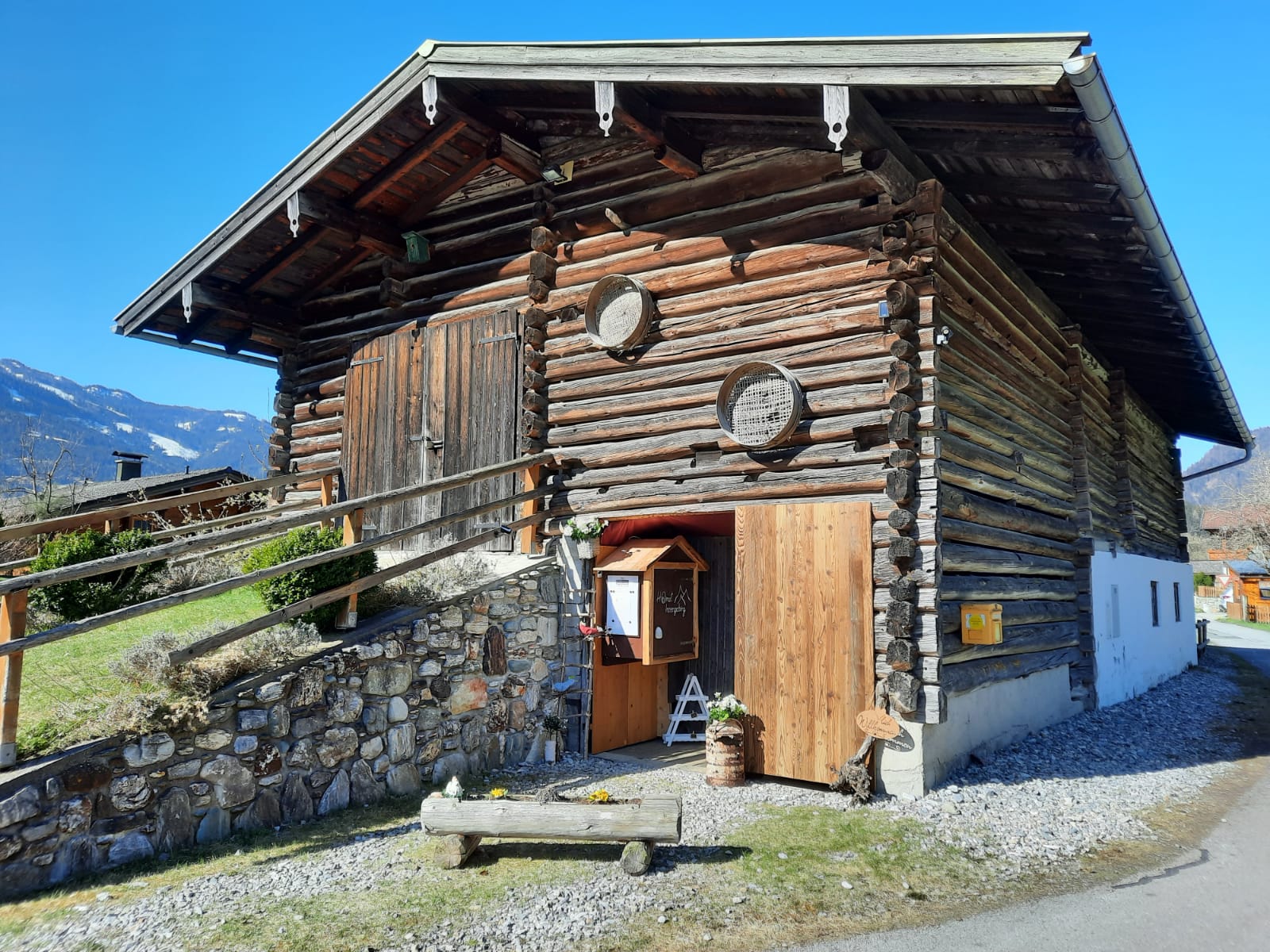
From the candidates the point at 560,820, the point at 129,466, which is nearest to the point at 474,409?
the point at 560,820

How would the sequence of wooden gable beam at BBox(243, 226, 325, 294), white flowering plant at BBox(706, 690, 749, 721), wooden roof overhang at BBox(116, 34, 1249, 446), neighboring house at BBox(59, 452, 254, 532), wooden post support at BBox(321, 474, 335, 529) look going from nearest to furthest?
wooden roof overhang at BBox(116, 34, 1249, 446) < white flowering plant at BBox(706, 690, 749, 721) < wooden post support at BBox(321, 474, 335, 529) < wooden gable beam at BBox(243, 226, 325, 294) < neighboring house at BBox(59, 452, 254, 532)

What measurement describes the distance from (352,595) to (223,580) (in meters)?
1.11

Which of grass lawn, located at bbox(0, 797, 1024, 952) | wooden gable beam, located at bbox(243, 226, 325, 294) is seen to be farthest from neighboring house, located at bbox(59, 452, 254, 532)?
grass lawn, located at bbox(0, 797, 1024, 952)

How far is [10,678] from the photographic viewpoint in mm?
5141

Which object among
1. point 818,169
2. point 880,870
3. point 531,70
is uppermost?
point 531,70

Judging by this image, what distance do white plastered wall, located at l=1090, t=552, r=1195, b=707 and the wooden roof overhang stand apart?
341cm

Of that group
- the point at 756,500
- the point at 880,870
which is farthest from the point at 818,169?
the point at 880,870

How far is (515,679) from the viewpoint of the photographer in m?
8.70

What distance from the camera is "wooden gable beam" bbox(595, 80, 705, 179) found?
8.01 metres

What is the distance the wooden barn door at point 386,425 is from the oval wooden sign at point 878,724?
5.91 meters

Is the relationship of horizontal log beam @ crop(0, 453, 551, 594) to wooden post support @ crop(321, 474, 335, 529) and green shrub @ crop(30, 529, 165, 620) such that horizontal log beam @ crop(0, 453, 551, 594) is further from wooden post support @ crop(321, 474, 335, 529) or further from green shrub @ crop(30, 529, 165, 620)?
wooden post support @ crop(321, 474, 335, 529)

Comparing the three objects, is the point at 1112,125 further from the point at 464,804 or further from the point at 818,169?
the point at 464,804

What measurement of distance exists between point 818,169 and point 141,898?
8012 mm

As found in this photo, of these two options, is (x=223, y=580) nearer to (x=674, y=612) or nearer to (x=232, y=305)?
(x=674, y=612)
